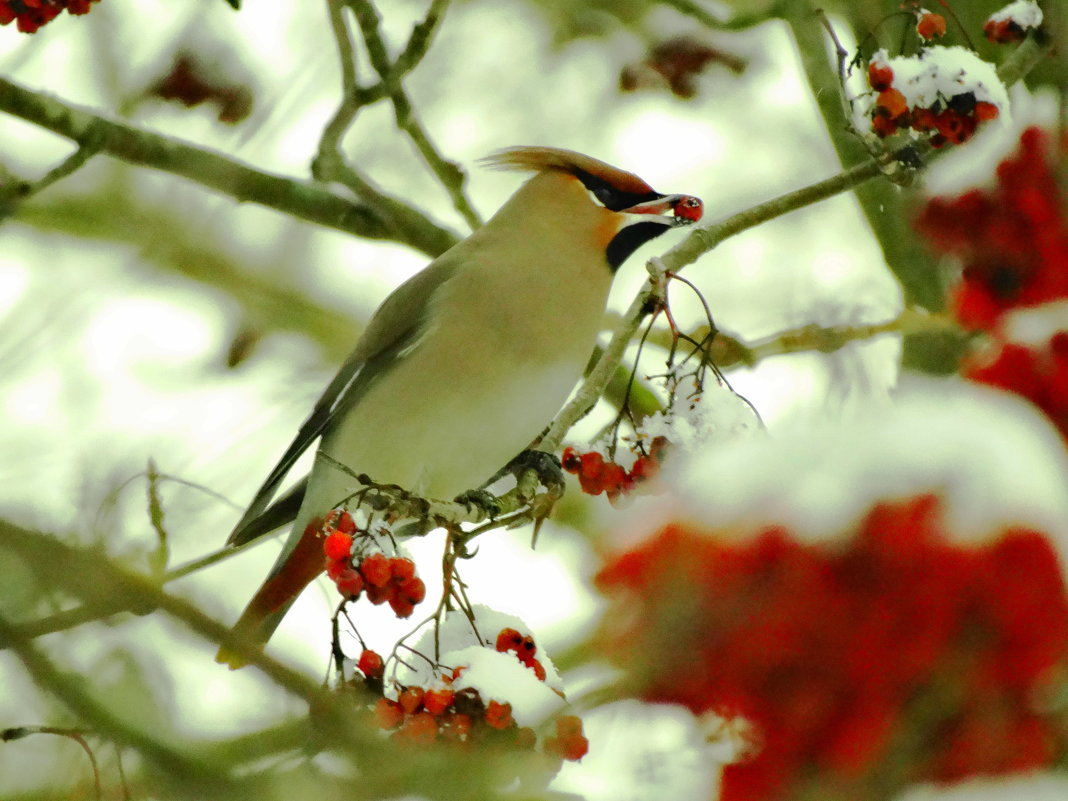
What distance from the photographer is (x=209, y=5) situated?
4.24m

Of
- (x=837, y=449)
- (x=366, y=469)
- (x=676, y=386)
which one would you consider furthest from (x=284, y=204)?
(x=837, y=449)

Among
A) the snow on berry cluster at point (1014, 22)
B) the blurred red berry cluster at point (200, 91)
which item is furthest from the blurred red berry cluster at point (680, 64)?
the snow on berry cluster at point (1014, 22)

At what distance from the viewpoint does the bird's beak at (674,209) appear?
8.14 feet

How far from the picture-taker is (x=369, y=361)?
306 centimetres

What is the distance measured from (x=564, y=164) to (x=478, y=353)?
502mm

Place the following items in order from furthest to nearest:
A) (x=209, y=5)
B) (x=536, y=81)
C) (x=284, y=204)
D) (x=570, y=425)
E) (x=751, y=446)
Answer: (x=536, y=81), (x=209, y=5), (x=284, y=204), (x=570, y=425), (x=751, y=446)

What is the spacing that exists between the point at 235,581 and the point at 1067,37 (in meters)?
2.05

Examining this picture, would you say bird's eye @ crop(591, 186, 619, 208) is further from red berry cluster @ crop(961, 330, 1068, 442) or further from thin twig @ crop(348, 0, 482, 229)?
red berry cluster @ crop(961, 330, 1068, 442)

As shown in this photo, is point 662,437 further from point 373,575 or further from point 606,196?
point 606,196

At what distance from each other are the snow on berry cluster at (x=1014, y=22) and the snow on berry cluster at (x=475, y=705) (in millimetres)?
1356

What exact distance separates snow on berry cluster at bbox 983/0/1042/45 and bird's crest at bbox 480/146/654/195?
2.54ft

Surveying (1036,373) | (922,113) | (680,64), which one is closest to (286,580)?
(922,113)

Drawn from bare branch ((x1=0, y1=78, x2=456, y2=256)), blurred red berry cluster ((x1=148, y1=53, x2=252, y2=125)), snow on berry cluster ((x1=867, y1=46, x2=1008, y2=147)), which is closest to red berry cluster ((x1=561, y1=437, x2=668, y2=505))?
snow on berry cluster ((x1=867, y1=46, x2=1008, y2=147))

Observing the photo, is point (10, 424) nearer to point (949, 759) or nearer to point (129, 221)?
point (129, 221)
